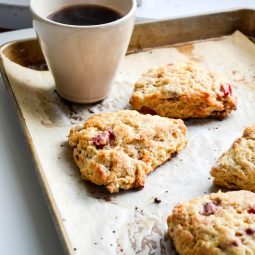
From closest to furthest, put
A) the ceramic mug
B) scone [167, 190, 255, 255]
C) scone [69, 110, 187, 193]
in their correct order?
1. scone [167, 190, 255, 255]
2. scone [69, 110, 187, 193]
3. the ceramic mug

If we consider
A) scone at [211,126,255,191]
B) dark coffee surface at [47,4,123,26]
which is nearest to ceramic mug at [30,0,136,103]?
dark coffee surface at [47,4,123,26]

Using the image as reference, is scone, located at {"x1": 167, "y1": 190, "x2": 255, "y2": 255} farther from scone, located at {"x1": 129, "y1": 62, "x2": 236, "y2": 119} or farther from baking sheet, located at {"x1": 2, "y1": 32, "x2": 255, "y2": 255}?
scone, located at {"x1": 129, "y1": 62, "x2": 236, "y2": 119}

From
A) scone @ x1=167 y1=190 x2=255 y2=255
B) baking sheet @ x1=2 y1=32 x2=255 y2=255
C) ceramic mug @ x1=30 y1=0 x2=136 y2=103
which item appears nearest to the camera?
scone @ x1=167 y1=190 x2=255 y2=255

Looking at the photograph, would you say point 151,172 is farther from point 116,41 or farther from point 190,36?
point 190,36

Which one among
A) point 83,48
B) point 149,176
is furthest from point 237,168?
point 83,48

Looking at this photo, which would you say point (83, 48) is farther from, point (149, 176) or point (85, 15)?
point (149, 176)

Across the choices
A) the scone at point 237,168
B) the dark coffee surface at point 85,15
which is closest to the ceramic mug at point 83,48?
the dark coffee surface at point 85,15
